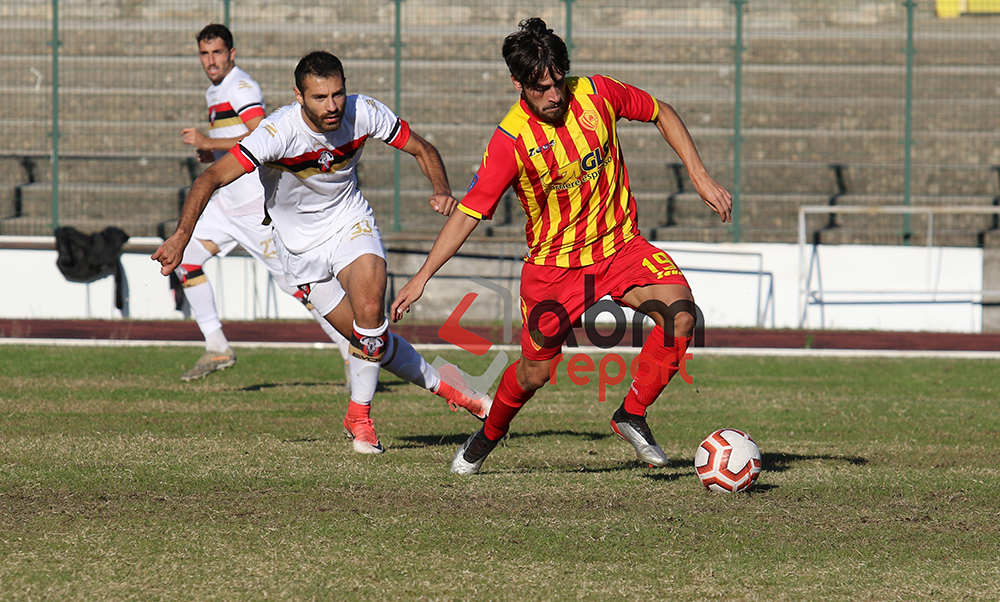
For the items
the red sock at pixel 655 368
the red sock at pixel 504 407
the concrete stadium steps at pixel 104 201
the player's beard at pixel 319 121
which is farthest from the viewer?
the concrete stadium steps at pixel 104 201

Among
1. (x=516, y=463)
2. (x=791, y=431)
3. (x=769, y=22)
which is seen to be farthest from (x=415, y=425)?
(x=769, y=22)

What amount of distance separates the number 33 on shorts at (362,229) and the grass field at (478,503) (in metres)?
1.18

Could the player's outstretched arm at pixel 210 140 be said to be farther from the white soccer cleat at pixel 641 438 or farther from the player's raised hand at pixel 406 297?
the white soccer cleat at pixel 641 438

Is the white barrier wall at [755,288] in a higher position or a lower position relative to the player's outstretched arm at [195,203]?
lower

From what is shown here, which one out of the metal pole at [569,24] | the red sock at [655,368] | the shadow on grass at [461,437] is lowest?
the shadow on grass at [461,437]

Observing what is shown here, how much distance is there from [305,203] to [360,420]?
129cm

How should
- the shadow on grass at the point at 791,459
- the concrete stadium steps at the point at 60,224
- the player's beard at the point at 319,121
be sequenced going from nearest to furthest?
1. the shadow on grass at the point at 791,459
2. the player's beard at the point at 319,121
3. the concrete stadium steps at the point at 60,224

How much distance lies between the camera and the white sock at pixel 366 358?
6.10 m

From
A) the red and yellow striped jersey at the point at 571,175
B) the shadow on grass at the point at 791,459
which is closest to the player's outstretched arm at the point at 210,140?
the red and yellow striped jersey at the point at 571,175

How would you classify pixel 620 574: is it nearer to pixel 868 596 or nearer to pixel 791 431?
pixel 868 596

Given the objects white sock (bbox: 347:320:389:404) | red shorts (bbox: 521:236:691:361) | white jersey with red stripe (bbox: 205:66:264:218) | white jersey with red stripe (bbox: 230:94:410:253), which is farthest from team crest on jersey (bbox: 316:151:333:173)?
white jersey with red stripe (bbox: 205:66:264:218)

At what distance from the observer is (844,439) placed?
6.41 m

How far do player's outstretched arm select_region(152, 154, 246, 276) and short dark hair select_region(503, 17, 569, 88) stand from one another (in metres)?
1.60

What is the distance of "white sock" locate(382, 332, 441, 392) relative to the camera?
623 centimetres
